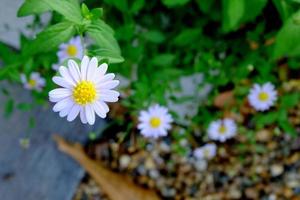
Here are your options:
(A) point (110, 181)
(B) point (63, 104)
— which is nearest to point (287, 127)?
(A) point (110, 181)

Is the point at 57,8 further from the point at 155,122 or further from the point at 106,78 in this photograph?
the point at 155,122

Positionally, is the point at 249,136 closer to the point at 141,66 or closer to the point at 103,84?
the point at 141,66

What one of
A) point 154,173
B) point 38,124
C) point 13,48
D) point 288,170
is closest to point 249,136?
point 288,170

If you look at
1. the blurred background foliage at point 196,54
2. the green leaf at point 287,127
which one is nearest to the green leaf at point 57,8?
the blurred background foliage at point 196,54

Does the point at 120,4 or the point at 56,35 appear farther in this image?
the point at 120,4

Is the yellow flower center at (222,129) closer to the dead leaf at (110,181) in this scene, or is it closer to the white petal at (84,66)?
the dead leaf at (110,181)

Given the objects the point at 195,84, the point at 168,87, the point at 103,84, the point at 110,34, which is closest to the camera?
the point at 103,84

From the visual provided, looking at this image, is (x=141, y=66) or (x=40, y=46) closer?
(x=40, y=46)
